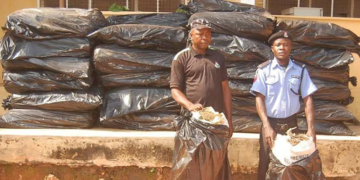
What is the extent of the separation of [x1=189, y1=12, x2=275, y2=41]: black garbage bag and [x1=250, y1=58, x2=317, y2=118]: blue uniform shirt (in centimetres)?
93

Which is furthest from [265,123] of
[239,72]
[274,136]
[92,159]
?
[92,159]

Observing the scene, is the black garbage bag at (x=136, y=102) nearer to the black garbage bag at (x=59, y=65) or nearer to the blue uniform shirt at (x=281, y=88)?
the black garbage bag at (x=59, y=65)

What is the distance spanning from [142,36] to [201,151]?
60.5 inches

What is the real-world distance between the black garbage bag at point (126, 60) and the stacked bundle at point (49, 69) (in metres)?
0.14

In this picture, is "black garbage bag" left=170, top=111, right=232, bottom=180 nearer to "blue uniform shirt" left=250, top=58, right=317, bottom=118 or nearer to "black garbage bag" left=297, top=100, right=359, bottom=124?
"blue uniform shirt" left=250, top=58, right=317, bottom=118

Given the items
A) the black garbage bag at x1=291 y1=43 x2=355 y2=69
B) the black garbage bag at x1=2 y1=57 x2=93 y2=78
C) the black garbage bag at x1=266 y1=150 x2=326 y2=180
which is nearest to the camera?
the black garbage bag at x1=266 y1=150 x2=326 y2=180

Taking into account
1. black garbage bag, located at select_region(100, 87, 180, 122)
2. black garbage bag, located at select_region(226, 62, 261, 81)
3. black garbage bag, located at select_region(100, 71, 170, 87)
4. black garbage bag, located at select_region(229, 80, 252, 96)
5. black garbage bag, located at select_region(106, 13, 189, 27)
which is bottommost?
black garbage bag, located at select_region(100, 87, 180, 122)

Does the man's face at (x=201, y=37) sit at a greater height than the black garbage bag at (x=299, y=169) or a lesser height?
greater

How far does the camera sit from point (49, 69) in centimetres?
396

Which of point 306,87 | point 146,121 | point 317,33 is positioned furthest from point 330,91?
point 146,121

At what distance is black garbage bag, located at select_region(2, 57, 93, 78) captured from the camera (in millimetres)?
3881

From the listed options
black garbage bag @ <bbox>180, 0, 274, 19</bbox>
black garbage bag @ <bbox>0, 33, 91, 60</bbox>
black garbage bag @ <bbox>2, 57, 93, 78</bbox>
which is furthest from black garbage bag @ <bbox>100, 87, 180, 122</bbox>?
black garbage bag @ <bbox>180, 0, 274, 19</bbox>

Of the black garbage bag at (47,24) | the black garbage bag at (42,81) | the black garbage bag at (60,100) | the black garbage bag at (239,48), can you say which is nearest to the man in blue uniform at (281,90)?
the black garbage bag at (239,48)

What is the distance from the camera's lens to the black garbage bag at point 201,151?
2.96 meters
